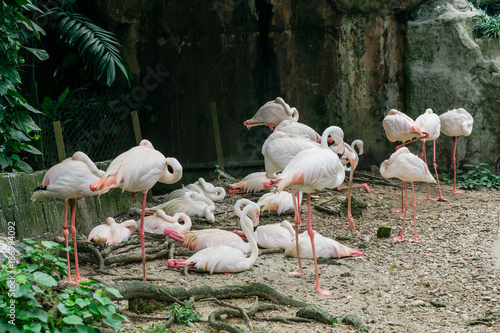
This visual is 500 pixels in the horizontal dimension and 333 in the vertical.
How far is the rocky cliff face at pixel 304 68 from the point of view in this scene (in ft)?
28.4

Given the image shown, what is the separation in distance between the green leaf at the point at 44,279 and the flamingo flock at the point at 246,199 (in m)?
1.72

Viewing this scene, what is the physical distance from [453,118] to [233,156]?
11.4 feet

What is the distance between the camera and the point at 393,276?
4.64m

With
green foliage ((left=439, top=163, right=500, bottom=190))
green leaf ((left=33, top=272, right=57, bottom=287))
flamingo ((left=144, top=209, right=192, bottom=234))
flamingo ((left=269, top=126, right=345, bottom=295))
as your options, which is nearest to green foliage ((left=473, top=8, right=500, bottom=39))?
green foliage ((left=439, top=163, right=500, bottom=190))

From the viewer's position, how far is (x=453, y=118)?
7805 mm

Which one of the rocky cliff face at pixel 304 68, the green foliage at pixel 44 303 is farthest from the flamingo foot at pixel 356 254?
the rocky cliff face at pixel 304 68

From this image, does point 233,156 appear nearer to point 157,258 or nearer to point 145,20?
point 145,20

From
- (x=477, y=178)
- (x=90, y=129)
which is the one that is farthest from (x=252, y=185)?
(x=477, y=178)

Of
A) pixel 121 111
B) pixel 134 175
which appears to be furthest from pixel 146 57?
pixel 134 175

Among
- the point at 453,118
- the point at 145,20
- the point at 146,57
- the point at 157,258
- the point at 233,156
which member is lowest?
the point at 157,258

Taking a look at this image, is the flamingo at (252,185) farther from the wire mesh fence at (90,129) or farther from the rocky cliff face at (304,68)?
the wire mesh fence at (90,129)

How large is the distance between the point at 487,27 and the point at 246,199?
17.9ft

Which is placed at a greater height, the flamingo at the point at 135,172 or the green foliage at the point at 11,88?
the green foliage at the point at 11,88

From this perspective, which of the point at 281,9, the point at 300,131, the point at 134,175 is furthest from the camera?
the point at 281,9
